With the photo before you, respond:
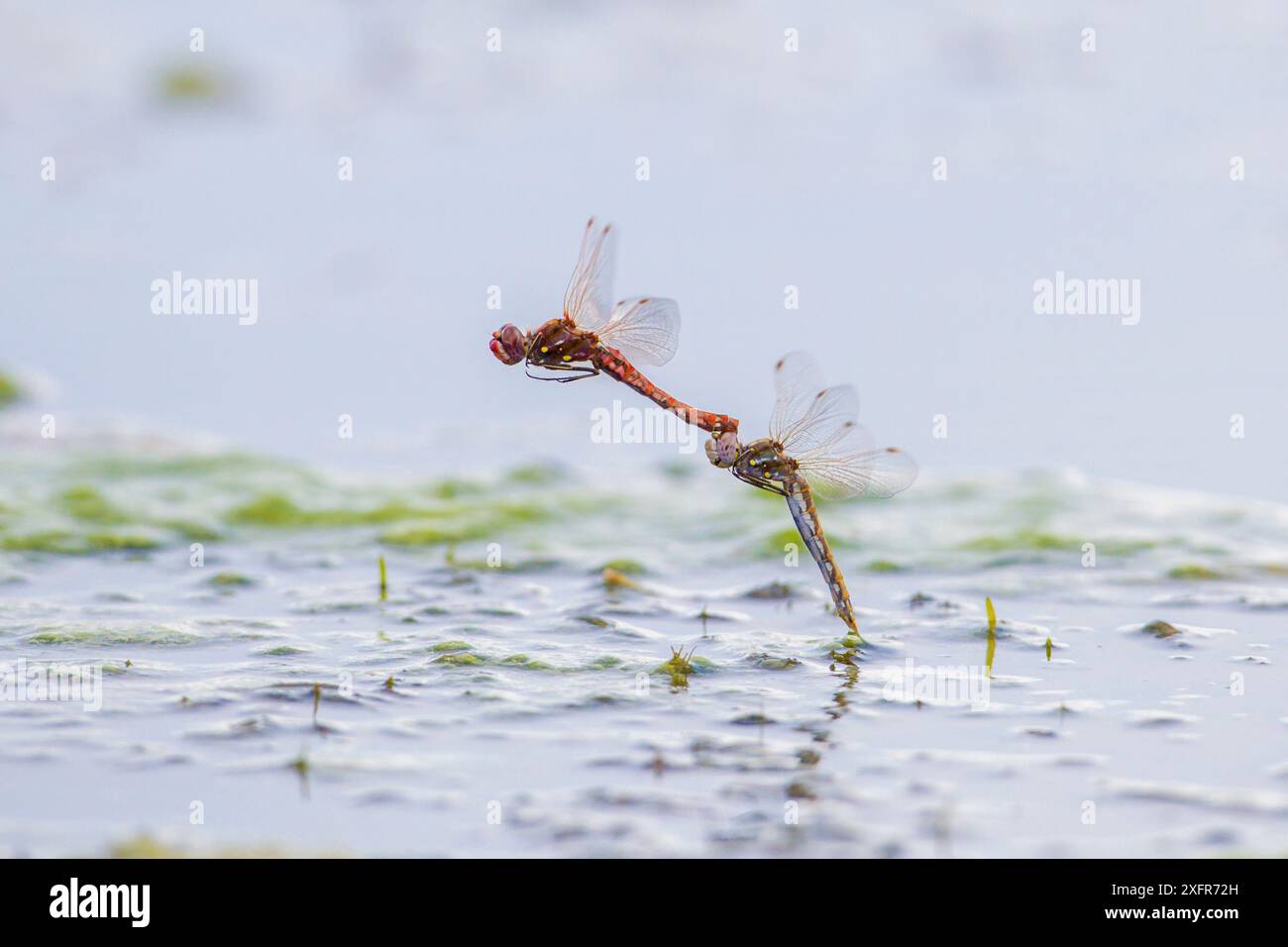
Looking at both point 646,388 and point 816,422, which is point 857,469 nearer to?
point 816,422

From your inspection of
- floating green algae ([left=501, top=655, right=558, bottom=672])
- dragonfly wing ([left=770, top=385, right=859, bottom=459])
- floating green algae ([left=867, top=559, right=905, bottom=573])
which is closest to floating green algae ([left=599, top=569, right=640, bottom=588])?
floating green algae ([left=867, top=559, right=905, bottom=573])

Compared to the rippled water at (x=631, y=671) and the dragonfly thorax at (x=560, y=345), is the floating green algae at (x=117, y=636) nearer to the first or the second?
the rippled water at (x=631, y=671)

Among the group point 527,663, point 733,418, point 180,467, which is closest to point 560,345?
point 733,418

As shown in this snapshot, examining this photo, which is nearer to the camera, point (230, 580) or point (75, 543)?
point (230, 580)

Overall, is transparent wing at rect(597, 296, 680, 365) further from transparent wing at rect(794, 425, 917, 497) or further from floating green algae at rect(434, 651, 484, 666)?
floating green algae at rect(434, 651, 484, 666)
